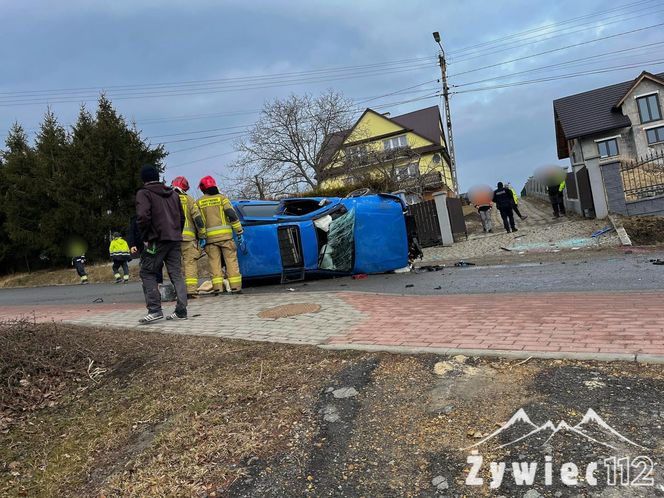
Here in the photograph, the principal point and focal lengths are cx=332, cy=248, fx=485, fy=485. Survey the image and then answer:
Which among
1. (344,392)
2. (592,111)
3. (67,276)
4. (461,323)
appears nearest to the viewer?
(344,392)

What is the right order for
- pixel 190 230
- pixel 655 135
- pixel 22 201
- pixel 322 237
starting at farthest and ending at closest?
1. pixel 655 135
2. pixel 22 201
3. pixel 322 237
4. pixel 190 230

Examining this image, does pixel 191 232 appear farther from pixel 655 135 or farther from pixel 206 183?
pixel 655 135

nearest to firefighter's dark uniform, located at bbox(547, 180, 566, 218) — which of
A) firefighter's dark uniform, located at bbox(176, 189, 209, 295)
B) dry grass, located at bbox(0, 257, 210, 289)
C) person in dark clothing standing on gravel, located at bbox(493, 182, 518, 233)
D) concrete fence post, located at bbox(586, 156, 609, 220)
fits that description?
person in dark clothing standing on gravel, located at bbox(493, 182, 518, 233)

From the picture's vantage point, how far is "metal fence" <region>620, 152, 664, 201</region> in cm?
1363

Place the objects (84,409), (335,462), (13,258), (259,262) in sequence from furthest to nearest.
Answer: (13,258)
(259,262)
(84,409)
(335,462)

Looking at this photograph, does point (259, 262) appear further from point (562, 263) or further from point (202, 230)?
point (562, 263)

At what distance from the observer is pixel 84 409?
3.68 metres

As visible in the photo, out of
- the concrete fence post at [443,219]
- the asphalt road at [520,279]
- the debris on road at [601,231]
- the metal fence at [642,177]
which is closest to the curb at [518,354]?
the asphalt road at [520,279]

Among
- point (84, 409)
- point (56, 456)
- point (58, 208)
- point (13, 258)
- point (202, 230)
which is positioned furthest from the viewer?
point (13, 258)

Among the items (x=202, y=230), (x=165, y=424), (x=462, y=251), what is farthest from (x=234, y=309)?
(x=462, y=251)

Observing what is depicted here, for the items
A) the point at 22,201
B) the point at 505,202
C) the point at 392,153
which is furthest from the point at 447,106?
the point at 22,201

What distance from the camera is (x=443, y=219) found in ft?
55.0

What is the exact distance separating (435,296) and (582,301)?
78.3 inches

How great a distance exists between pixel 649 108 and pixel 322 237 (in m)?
42.5
